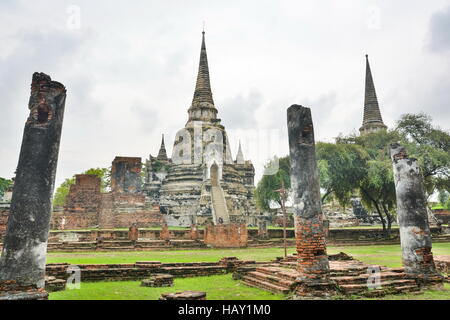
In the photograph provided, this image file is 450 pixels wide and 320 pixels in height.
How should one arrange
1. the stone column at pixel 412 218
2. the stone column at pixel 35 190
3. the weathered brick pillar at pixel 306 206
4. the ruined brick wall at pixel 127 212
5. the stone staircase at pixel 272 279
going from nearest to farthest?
the stone column at pixel 35 190 → the weathered brick pillar at pixel 306 206 → the stone staircase at pixel 272 279 → the stone column at pixel 412 218 → the ruined brick wall at pixel 127 212

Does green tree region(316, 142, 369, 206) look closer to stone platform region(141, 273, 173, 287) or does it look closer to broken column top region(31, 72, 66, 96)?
stone platform region(141, 273, 173, 287)

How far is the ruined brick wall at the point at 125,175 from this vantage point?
2644cm

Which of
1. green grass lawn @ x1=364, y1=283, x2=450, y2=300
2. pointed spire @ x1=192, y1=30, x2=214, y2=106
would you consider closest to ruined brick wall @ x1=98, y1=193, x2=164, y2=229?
pointed spire @ x1=192, y1=30, x2=214, y2=106

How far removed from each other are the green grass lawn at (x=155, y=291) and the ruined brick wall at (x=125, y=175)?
1887 cm

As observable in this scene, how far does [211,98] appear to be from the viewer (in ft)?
121

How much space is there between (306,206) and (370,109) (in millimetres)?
37355

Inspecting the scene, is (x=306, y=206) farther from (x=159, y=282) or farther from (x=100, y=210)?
(x=100, y=210)

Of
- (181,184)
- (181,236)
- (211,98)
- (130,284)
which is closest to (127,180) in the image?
(181,184)

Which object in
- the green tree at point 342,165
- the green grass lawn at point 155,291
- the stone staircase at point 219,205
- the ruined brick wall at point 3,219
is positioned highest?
the green tree at point 342,165

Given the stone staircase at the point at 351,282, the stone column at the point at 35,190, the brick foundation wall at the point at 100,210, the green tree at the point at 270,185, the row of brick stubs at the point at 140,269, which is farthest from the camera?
the green tree at the point at 270,185

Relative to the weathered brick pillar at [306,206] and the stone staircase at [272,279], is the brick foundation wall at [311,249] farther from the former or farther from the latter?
the stone staircase at [272,279]

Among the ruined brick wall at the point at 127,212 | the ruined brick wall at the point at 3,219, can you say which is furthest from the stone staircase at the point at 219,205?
the ruined brick wall at the point at 3,219

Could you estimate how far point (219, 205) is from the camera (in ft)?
87.2
